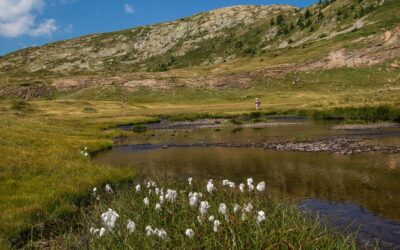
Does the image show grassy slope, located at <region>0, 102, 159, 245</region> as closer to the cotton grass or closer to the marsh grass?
the marsh grass

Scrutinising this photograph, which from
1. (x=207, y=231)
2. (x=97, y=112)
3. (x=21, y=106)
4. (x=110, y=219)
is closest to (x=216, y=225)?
(x=207, y=231)

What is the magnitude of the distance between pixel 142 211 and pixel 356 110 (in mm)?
46636

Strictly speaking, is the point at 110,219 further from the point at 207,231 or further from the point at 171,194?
the point at 171,194

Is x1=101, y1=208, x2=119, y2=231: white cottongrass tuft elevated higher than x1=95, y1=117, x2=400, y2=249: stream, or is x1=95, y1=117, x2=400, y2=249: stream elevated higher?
x1=101, y1=208, x2=119, y2=231: white cottongrass tuft

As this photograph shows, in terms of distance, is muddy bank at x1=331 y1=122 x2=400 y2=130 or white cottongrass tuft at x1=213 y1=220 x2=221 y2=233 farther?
muddy bank at x1=331 y1=122 x2=400 y2=130

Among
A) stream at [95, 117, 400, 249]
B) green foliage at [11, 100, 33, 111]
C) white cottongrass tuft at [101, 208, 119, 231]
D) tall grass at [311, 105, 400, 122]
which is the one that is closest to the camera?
white cottongrass tuft at [101, 208, 119, 231]

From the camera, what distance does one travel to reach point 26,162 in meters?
23.5

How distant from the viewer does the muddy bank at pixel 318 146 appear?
31.1 metres

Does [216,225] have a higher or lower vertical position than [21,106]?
higher

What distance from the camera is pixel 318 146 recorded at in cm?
3419

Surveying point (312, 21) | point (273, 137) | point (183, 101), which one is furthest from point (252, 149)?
point (312, 21)

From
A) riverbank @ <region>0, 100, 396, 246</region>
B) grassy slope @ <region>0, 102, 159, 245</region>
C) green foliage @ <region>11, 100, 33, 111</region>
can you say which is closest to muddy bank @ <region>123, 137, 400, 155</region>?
riverbank @ <region>0, 100, 396, 246</region>

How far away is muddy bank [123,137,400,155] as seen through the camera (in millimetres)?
31117

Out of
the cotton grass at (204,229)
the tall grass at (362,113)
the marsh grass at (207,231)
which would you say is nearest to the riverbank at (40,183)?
the marsh grass at (207,231)
